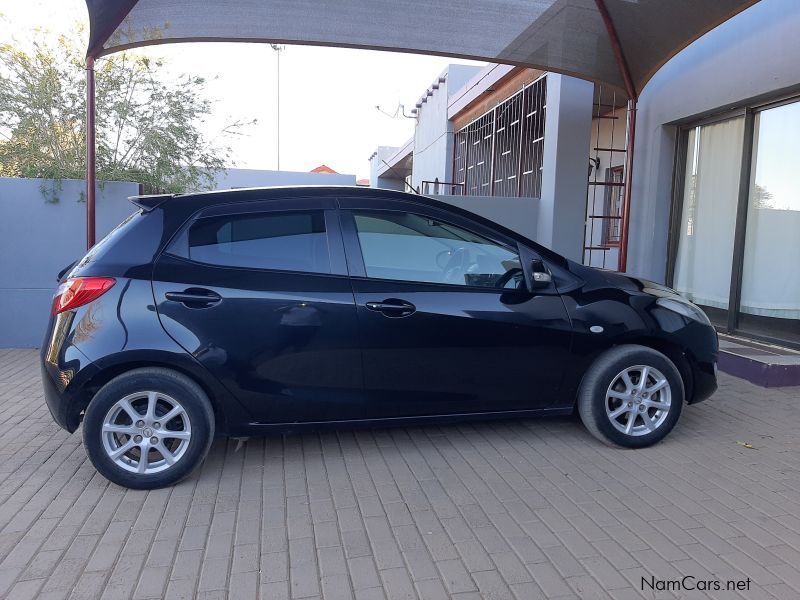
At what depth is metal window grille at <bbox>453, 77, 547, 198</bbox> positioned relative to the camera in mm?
11750

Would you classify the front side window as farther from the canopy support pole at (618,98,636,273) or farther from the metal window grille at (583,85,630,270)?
the metal window grille at (583,85,630,270)

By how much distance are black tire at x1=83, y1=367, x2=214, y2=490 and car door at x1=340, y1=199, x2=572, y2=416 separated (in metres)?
1.01

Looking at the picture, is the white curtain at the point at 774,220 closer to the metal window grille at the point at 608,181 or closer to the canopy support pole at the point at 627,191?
the canopy support pole at the point at 627,191

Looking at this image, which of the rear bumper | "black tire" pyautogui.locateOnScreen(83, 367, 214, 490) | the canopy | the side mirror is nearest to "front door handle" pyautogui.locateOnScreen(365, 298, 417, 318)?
the side mirror

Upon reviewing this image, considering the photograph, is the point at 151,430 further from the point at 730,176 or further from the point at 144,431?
the point at 730,176

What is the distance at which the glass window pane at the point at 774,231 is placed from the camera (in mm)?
6672

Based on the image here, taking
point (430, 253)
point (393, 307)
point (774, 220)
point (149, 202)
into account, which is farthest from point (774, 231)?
point (149, 202)

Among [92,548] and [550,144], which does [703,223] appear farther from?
[92,548]

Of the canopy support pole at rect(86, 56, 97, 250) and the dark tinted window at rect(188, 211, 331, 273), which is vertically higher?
the canopy support pole at rect(86, 56, 97, 250)

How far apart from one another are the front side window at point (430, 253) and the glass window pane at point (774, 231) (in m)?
4.25

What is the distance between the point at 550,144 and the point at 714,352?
5784 mm

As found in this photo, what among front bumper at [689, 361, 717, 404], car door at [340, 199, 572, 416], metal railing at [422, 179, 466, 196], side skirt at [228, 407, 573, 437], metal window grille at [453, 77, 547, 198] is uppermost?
metal window grille at [453, 77, 547, 198]

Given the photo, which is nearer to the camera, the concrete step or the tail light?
the tail light

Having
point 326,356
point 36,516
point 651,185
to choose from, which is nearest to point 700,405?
point 326,356
